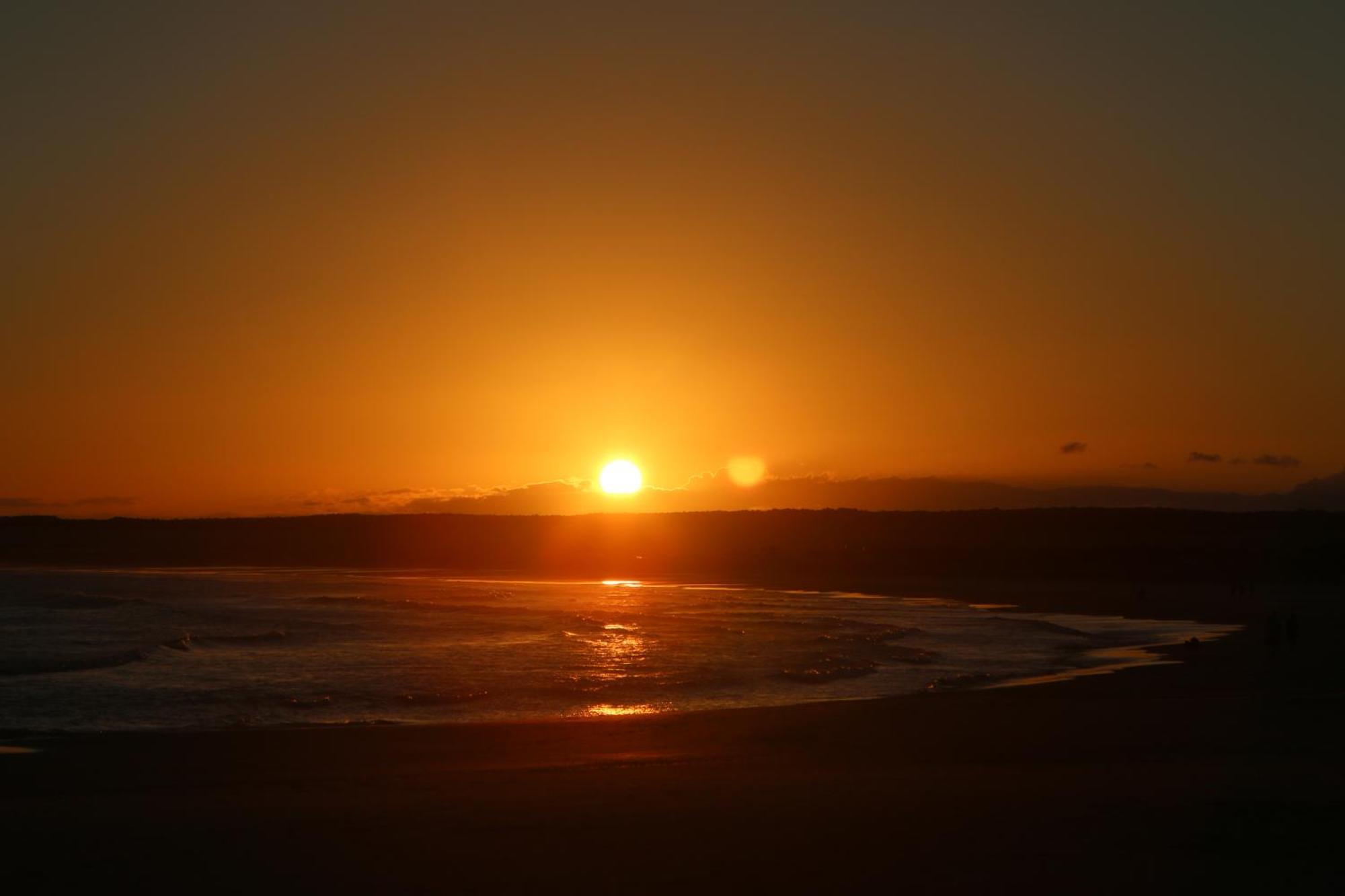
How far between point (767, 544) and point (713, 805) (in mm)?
104426

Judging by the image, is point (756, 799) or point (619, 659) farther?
point (619, 659)

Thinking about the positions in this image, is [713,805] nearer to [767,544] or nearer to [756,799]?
[756,799]

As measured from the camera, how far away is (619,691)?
22.5 metres

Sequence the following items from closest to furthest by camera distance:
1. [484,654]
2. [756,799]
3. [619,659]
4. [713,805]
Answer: [713,805] → [756,799] → [619,659] → [484,654]

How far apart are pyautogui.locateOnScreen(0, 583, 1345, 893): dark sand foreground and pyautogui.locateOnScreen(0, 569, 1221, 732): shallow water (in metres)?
3.02

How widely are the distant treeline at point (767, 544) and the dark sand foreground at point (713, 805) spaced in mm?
54655

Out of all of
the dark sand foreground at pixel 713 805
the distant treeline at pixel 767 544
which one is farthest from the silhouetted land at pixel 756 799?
the distant treeline at pixel 767 544

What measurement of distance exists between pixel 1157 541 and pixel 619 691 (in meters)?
87.6

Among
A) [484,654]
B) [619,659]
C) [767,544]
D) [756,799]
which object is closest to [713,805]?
[756,799]

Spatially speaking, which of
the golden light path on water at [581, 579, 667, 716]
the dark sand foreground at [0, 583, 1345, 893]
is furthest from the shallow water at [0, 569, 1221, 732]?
the dark sand foreground at [0, 583, 1345, 893]

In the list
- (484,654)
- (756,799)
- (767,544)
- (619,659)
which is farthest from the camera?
(767,544)

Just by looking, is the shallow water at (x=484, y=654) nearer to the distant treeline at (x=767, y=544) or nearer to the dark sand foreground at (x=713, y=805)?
the dark sand foreground at (x=713, y=805)

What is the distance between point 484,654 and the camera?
28.6 m

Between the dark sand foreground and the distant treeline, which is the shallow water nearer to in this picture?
the dark sand foreground
